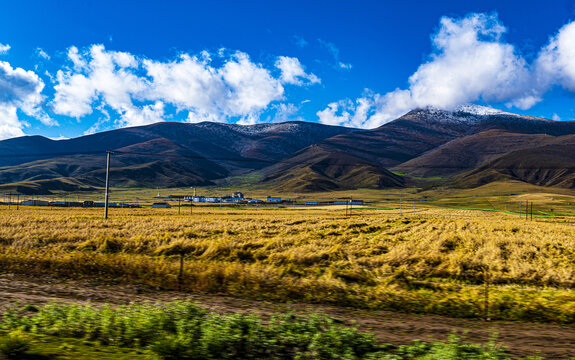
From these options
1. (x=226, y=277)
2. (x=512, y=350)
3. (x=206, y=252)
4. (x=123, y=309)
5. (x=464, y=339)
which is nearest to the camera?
(x=512, y=350)

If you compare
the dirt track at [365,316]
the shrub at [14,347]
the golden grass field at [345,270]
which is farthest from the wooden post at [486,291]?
the shrub at [14,347]

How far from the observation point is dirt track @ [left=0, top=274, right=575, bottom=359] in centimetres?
780

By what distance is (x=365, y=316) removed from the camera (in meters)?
9.41

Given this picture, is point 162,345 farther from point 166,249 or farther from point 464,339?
point 166,249

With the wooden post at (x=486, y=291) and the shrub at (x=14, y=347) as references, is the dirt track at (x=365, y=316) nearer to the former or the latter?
the wooden post at (x=486, y=291)

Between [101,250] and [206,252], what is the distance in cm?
602

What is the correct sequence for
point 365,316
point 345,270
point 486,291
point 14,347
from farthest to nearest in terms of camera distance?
point 345,270 < point 486,291 < point 365,316 < point 14,347

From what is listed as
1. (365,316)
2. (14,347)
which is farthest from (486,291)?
(14,347)

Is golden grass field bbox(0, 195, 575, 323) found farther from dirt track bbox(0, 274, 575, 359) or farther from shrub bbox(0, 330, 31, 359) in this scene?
shrub bbox(0, 330, 31, 359)

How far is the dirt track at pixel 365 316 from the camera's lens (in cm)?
780

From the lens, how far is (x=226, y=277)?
42.6 ft

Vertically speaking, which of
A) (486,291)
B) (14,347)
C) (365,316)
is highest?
(14,347)

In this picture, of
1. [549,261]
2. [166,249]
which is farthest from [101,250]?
[549,261]

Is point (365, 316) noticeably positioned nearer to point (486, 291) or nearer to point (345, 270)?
point (345, 270)
